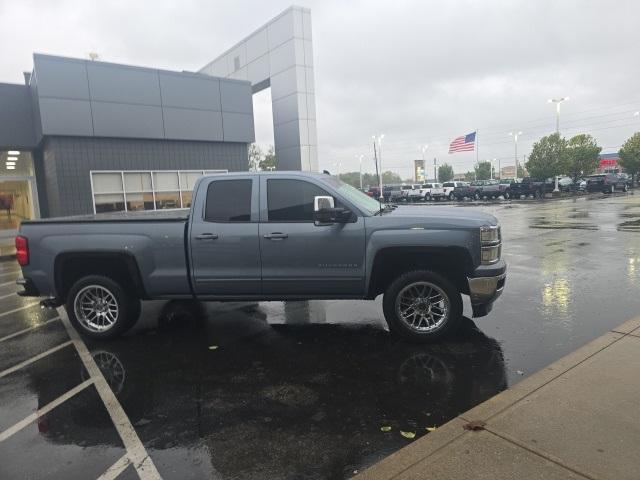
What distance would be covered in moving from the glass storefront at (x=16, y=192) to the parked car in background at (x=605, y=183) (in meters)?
42.3

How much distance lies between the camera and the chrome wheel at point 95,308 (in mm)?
5910

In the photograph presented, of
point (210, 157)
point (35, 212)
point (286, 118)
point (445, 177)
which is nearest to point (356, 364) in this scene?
point (210, 157)

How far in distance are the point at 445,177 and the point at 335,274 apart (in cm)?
11446

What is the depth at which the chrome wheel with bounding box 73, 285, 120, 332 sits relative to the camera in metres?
5.91

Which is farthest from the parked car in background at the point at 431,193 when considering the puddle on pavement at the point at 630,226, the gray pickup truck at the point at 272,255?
the gray pickup truck at the point at 272,255

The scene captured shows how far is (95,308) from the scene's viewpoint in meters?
5.98

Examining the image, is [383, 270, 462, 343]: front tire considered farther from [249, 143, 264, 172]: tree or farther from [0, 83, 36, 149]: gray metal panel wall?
[249, 143, 264, 172]: tree

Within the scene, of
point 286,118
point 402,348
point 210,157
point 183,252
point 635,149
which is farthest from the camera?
point 635,149

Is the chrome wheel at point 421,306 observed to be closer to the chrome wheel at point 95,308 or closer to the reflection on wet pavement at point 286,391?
the reflection on wet pavement at point 286,391

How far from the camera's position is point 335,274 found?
5402mm

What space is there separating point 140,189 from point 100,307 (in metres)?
14.1

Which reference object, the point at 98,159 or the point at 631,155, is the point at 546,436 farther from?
the point at 631,155

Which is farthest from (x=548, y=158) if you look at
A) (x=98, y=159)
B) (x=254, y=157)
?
(x=98, y=159)

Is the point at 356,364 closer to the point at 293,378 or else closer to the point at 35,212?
the point at 293,378
